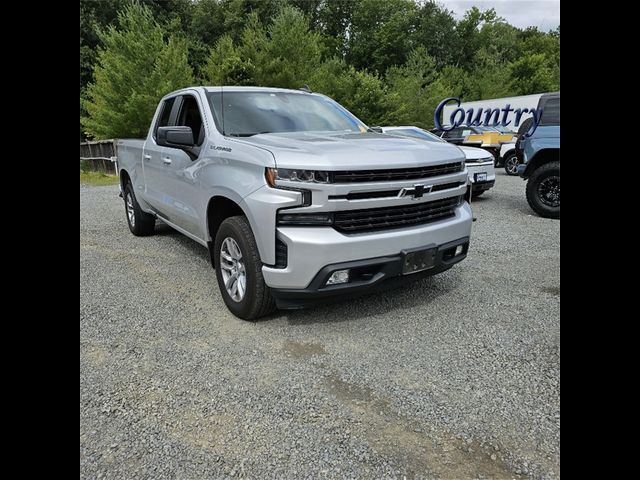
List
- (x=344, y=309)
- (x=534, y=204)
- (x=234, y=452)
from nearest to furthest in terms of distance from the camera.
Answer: (x=234, y=452) < (x=344, y=309) < (x=534, y=204)

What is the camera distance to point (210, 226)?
387 cm

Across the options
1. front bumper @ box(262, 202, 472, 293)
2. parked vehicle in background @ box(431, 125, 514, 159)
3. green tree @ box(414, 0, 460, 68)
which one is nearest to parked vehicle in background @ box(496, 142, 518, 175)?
parked vehicle in background @ box(431, 125, 514, 159)

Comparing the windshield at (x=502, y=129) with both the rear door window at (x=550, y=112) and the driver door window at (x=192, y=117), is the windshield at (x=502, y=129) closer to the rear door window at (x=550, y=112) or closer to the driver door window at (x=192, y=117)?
the rear door window at (x=550, y=112)

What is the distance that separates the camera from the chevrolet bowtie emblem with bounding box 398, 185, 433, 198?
10.5 feet

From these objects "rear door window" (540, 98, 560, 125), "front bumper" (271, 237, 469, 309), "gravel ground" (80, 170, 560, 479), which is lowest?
"gravel ground" (80, 170, 560, 479)

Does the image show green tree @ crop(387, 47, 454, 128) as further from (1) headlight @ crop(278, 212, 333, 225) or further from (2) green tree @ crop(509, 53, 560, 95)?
(1) headlight @ crop(278, 212, 333, 225)

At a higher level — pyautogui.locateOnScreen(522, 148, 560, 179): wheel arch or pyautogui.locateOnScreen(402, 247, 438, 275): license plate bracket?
pyautogui.locateOnScreen(522, 148, 560, 179): wheel arch

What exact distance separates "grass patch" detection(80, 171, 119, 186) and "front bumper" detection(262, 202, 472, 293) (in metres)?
13.9

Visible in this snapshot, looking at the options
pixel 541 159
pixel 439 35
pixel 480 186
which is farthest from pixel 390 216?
pixel 439 35

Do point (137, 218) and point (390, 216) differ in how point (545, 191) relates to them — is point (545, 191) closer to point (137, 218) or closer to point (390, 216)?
point (390, 216)
